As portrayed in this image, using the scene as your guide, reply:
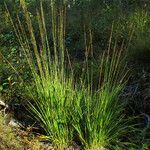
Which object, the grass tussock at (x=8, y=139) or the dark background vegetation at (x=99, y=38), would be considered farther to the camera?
the dark background vegetation at (x=99, y=38)

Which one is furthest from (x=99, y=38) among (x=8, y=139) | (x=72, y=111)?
(x=8, y=139)

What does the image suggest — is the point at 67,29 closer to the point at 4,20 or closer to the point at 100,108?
the point at 4,20

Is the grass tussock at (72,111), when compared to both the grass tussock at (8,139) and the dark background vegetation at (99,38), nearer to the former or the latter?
the grass tussock at (8,139)

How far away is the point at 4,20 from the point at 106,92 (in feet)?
15.6

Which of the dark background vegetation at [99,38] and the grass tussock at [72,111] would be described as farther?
the dark background vegetation at [99,38]

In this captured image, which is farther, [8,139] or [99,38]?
[99,38]

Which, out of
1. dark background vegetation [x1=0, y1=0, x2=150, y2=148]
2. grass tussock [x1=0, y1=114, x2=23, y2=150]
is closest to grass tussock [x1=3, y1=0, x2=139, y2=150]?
grass tussock [x1=0, y1=114, x2=23, y2=150]

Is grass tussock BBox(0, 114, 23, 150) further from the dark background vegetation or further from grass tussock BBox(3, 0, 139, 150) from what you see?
the dark background vegetation

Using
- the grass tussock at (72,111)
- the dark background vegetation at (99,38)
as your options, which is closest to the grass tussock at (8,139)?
the grass tussock at (72,111)

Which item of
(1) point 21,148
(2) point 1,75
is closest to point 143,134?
(1) point 21,148

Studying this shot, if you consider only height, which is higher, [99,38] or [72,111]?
[72,111]

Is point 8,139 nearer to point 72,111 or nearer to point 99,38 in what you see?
point 72,111

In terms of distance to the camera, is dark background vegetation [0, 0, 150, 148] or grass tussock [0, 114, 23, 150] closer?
grass tussock [0, 114, 23, 150]

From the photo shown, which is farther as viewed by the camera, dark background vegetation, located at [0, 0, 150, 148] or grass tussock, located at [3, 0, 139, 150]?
dark background vegetation, located at [0, 0, 150, 148]
